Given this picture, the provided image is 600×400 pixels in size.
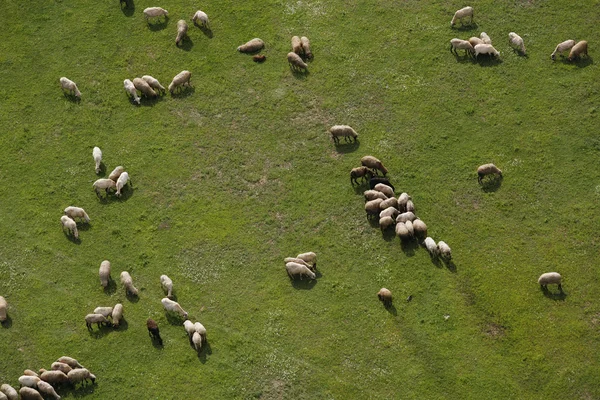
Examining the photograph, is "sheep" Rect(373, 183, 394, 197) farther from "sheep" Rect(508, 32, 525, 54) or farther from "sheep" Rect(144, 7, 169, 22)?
"sheep" Rect(144, 7, 169, 22)

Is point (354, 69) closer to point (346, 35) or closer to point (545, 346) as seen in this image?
point (346, 35)

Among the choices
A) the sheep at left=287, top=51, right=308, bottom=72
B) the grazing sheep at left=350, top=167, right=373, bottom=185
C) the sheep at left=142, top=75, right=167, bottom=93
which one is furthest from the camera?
the sheep at left=287, top=51, right=308, bottom=72

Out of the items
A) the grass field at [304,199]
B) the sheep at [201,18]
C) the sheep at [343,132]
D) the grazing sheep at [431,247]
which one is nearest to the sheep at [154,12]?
the grass field at [304,199]

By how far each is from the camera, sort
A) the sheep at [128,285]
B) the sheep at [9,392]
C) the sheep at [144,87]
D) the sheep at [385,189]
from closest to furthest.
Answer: the sheep at [9,392]
the sheep at [128,285]
the sheep at [385,189]
the sheep at [144,87]

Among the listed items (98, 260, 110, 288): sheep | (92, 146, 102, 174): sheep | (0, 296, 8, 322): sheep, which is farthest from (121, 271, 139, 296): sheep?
(92, 146, 102, 174): sheep

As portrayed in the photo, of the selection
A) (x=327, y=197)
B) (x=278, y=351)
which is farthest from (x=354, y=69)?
(x=278, y=351)

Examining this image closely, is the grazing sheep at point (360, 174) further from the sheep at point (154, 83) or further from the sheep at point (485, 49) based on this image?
the sheep at point (154, 83)
